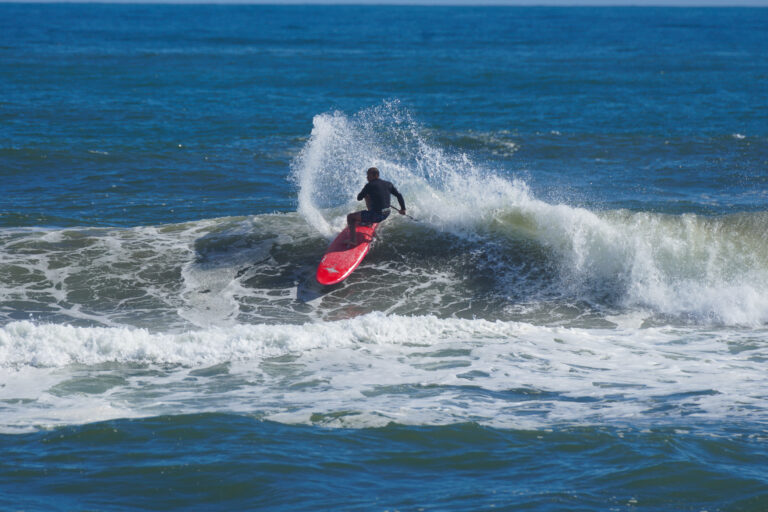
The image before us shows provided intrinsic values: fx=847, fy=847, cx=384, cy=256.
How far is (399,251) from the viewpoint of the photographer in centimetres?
1491

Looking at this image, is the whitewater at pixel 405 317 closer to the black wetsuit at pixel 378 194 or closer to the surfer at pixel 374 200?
the surfer at pixel 374 200

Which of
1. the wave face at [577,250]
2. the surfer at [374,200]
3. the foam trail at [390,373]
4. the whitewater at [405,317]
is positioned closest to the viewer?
the foam trail at [390,373]

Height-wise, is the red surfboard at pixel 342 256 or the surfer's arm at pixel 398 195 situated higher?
the surfer's arm at pixel 398 195

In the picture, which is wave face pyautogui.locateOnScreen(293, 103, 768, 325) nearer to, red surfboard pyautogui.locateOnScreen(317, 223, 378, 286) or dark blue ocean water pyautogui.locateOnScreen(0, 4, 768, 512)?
dark blue ocean water pyautogui.locateOnScreen(0, 4, 768, 512)

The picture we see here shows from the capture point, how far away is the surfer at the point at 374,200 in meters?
13.9

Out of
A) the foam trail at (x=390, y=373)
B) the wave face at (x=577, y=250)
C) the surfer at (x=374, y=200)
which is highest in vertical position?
the surfer at (x=374, y=200)

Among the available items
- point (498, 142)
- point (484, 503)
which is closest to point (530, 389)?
point (484, 503)

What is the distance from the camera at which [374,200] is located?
14000 millimetres

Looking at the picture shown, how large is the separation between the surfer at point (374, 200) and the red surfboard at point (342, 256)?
158mm

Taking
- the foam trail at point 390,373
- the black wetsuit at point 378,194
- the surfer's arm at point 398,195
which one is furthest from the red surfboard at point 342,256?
the foam trail at point 390,373

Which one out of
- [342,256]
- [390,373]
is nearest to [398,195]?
[342,256]

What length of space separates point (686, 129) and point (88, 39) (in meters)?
53.5

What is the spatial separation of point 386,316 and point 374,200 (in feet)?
9.14

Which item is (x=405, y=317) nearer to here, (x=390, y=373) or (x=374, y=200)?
(x=390, y=373)
